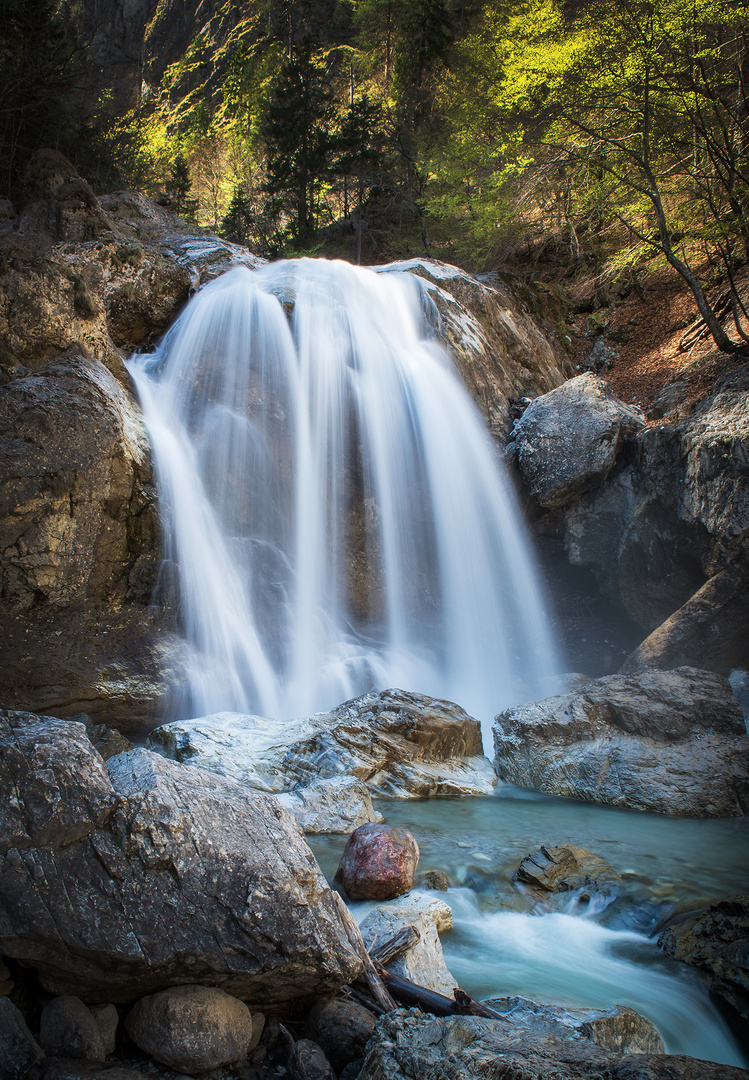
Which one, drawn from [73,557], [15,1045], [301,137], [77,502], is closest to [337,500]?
[77,502]

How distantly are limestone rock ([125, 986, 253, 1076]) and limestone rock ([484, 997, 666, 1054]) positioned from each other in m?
1.10

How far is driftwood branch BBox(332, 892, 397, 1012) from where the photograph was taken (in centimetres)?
251

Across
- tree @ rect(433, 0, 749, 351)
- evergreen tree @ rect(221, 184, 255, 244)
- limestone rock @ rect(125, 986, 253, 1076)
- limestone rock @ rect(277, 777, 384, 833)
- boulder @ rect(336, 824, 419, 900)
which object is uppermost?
evergreen tree @ rect(221, 184, 255, 244)

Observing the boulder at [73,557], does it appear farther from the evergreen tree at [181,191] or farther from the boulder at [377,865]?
the evergreen tree at [181,191]

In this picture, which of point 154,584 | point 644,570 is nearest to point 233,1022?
point 154,584

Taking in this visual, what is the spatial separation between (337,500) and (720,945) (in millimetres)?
8369

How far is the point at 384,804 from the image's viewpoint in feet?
19.1

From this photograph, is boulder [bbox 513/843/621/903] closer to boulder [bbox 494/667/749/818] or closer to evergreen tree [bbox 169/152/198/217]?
boulder [bbox 494/667/749/818]

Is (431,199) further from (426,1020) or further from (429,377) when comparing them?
(426,1020)

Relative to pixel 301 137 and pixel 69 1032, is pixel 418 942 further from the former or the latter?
pixel 301 137

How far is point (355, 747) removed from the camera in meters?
6.21

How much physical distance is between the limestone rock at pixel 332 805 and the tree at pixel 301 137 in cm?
2081

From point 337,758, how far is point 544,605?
6.44 m

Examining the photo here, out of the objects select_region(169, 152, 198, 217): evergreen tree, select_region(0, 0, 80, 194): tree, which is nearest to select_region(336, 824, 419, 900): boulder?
select_region(0, 0, 80, 194): tree
